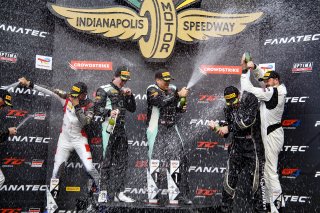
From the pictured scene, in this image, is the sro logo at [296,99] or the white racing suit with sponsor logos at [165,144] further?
the sro logo at [296,99]

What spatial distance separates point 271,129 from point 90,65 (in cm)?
334

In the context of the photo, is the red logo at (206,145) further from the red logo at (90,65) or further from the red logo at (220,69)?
the red logo at (90,65)

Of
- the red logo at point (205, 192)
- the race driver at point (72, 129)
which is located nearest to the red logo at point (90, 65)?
the race driver at point (72, 129)

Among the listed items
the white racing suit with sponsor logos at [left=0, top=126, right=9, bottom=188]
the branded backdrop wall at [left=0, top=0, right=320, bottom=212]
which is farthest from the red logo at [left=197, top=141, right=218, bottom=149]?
the white racing suit with sponsor logos at [left=0, top=126, right=9, bottom=188]

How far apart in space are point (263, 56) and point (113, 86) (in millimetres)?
2773

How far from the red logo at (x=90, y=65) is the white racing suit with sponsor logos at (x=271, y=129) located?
2543 millimetres

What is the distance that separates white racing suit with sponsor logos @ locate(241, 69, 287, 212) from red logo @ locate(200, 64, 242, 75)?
3.76 feet

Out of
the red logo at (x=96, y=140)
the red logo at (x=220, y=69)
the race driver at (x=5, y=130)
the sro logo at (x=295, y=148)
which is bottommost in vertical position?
the sro logo at (x=295, y=148)

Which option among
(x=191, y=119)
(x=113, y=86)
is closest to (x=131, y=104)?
(x=113, y=86)

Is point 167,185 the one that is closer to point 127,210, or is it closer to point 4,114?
point 127,210

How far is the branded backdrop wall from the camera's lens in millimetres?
8266

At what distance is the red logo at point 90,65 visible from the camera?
8.69m

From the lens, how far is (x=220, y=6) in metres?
8.83

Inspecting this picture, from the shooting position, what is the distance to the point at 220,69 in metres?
8.82
